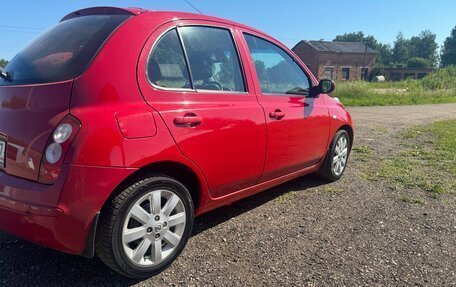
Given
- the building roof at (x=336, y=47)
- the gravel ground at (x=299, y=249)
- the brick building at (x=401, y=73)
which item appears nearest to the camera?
the gravel ground at (x=299, y=249)

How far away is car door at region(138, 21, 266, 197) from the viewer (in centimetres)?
273

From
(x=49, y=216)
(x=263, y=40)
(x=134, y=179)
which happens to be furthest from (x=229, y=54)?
(x=49, y=216)

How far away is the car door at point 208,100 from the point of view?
2.73 m

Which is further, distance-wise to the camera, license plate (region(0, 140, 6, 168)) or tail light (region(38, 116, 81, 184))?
license plate (region(0, 140, 6, 168))

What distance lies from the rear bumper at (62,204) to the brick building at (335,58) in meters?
66.1

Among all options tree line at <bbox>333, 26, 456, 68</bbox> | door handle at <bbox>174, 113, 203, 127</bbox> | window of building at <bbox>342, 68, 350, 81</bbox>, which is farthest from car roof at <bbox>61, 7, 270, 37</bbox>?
tree line at <bbox>333, 26, 456, 68</bbox>

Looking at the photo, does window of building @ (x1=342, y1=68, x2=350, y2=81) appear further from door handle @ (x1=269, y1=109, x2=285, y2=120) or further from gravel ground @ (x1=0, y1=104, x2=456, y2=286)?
door handle @ (x1=269, y1=109, x2=285, y2=120)

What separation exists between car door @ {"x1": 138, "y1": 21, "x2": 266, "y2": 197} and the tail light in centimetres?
54

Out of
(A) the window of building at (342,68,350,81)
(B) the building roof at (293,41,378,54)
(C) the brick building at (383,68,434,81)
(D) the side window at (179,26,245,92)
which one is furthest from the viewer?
(C) the brick building at (383,68,434,81)

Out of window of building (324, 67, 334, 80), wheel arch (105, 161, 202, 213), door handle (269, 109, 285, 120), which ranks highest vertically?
window of building (324, 67, 334, 80)

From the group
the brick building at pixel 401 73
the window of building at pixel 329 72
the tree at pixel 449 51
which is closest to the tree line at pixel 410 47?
the tree at pixel 449 51

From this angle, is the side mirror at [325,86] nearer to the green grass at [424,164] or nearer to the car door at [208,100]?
the car door at [208,100]

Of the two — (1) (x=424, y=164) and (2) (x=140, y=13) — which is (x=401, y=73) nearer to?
(1) (x=424, y=164)

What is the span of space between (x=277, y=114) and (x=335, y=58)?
2751 inches
